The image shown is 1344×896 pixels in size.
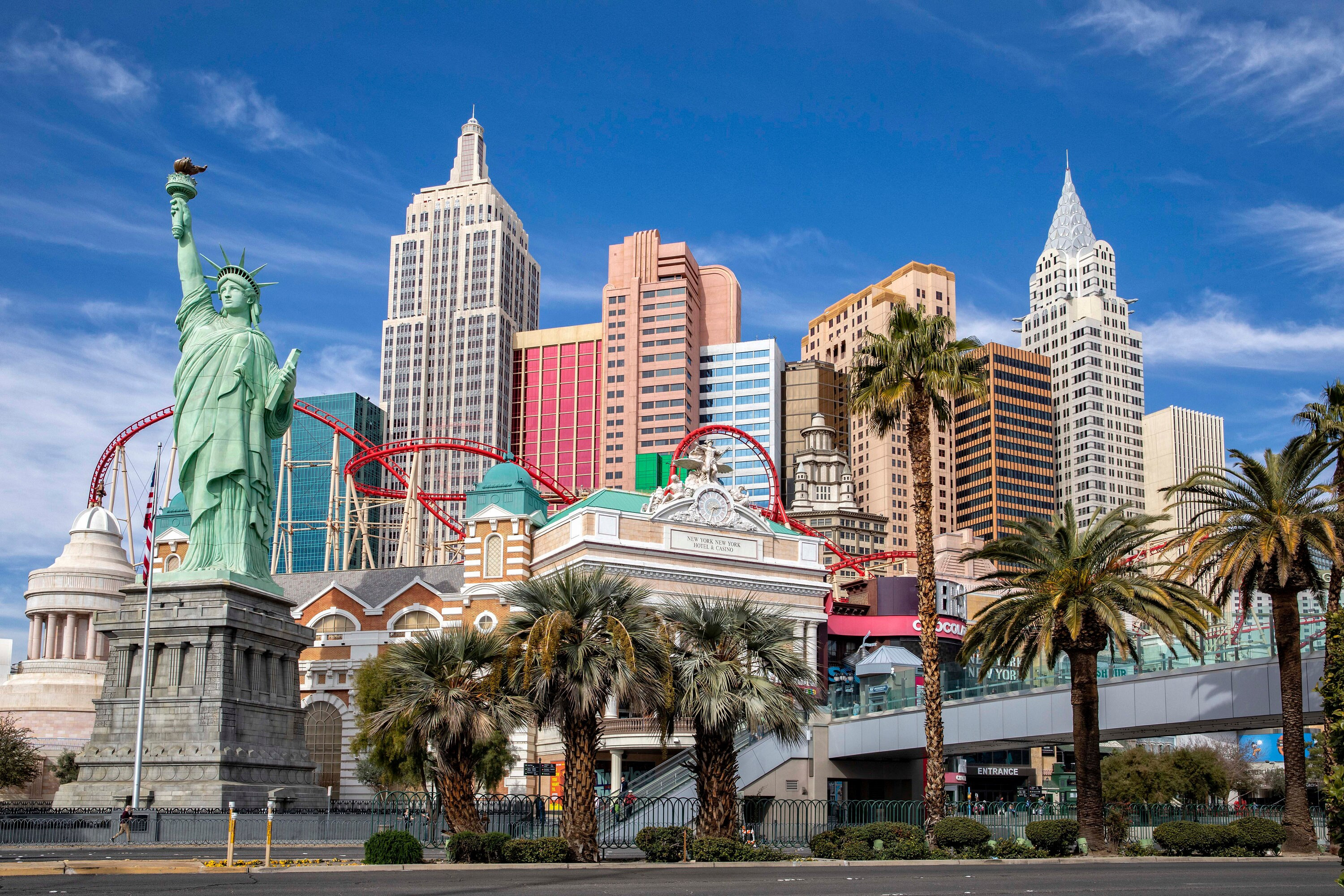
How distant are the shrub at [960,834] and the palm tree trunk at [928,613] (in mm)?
456

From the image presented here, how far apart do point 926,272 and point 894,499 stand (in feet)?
112

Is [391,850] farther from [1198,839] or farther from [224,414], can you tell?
[224,414]

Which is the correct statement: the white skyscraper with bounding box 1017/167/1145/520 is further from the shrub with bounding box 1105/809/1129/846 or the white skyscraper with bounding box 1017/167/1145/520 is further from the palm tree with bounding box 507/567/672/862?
the palm tree with bounding box 507/567/672/862

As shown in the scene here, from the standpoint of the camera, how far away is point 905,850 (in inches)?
1347

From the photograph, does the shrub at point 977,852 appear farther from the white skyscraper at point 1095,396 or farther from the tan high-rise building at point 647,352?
the white skyscraper at point 1095,396

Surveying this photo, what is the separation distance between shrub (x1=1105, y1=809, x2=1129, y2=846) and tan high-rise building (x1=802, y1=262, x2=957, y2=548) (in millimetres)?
135541

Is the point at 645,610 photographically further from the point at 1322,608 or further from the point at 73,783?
the point at 73,783

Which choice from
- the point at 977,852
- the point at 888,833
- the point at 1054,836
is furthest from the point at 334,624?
the point at 1054,836

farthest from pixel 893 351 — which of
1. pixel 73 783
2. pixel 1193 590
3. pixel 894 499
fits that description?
pixel 894 499

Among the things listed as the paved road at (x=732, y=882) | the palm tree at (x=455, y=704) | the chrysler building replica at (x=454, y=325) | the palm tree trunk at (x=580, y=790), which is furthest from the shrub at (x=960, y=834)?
the chrysler building replica at (x=454, y=325)

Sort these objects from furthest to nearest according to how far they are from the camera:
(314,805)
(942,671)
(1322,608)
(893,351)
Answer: (314,805) → (942,671) → (1322,608) → (893,351)

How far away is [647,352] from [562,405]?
15292mm

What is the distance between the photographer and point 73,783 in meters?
49.2

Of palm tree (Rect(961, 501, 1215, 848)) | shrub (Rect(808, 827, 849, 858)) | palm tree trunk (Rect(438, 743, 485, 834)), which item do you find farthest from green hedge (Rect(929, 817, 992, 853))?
palm tree trunk (Rect(438, 743, 485, 834))
